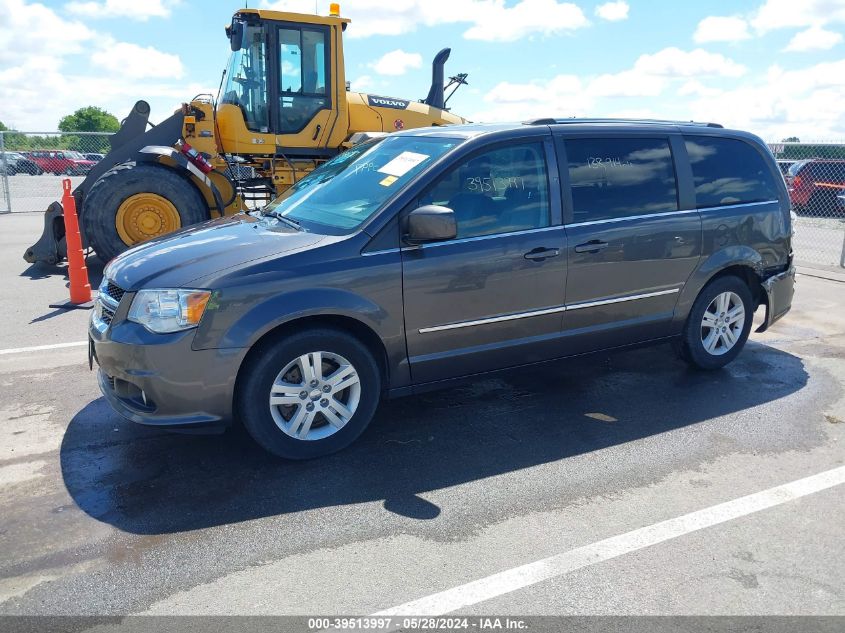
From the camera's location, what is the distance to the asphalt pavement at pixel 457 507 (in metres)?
2.82

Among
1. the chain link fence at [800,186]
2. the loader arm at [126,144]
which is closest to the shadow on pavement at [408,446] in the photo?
the loader arm at [126,144]

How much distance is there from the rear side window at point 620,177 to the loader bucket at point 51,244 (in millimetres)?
7204

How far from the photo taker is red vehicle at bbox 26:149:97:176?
84.7 ft

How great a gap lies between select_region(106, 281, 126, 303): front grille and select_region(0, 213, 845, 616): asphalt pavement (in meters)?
0.87

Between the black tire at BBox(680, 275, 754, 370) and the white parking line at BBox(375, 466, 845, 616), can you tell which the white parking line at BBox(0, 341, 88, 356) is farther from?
the black tire at BBox(680, 275, 754, 370)

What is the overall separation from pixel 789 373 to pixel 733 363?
42cm

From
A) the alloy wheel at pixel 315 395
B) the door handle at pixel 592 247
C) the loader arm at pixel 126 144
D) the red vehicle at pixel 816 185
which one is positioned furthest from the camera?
the red vehicle at pixel 816 185

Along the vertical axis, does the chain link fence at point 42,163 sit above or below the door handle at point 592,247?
above

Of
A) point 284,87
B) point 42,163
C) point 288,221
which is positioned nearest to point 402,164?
point 288,221

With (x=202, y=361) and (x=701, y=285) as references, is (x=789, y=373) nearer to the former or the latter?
(x=701, y=285)

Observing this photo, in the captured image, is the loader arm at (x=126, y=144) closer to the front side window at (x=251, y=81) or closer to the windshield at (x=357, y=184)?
the front side window at (x=251, y=81)

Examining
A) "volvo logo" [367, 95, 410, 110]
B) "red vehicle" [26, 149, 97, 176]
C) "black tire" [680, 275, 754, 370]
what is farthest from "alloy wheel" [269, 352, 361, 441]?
"red vehicle" [26, 149, 97, 176]

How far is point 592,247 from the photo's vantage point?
4.59m

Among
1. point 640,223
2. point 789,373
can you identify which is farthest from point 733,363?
point 640,223
